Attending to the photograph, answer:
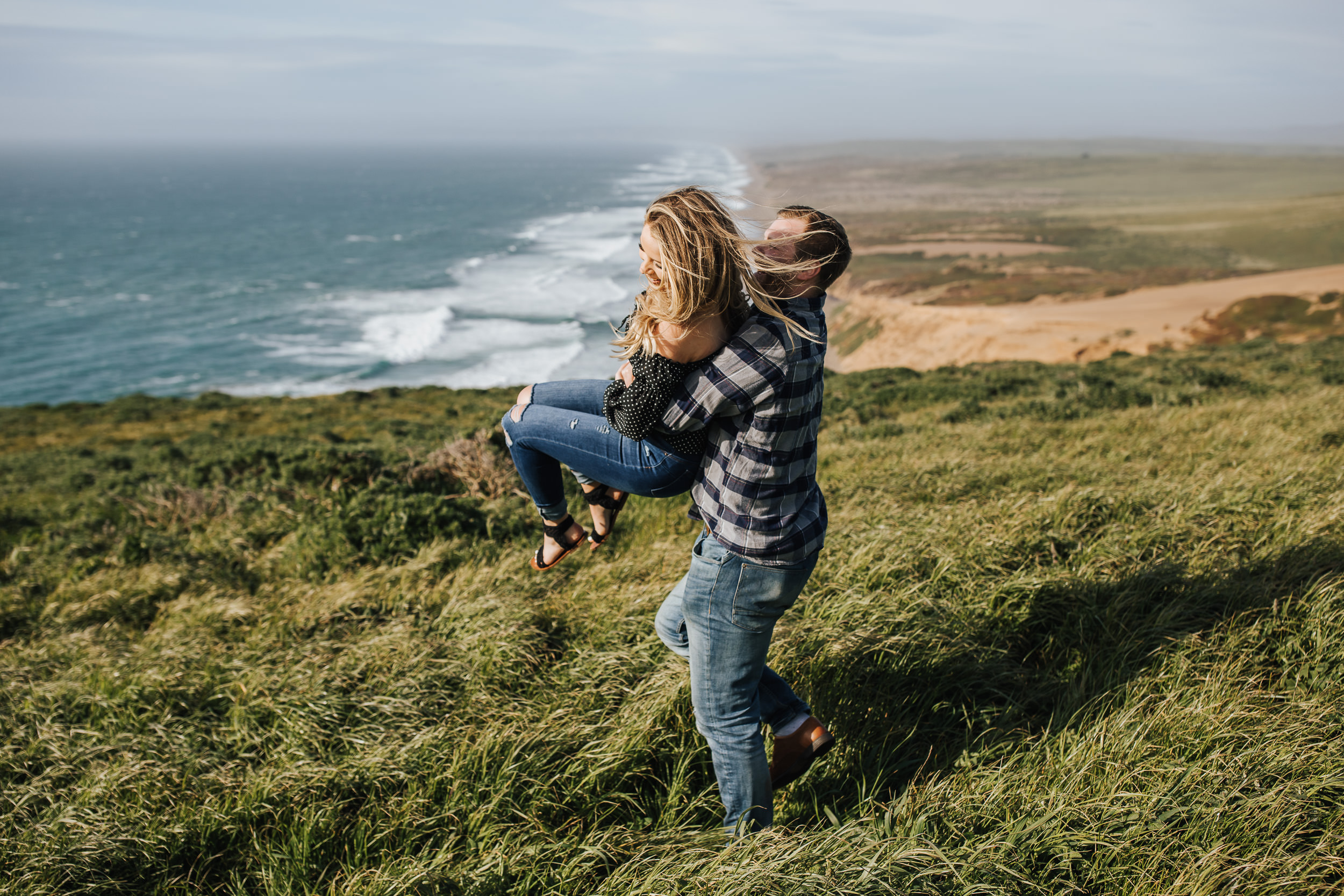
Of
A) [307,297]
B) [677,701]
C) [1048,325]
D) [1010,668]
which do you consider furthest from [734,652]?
[307,297]

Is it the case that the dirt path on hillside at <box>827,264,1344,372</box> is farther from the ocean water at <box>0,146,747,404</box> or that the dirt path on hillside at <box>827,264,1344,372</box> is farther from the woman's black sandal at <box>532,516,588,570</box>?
the woman's black sandal at <box>532,516,588,570</box>

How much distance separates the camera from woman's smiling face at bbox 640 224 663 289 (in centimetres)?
165

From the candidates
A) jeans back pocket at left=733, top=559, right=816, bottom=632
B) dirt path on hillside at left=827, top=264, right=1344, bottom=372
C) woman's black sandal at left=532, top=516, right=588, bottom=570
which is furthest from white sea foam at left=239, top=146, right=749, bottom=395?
jeans back pocket at left=733, top=559, right=816, bottom=632

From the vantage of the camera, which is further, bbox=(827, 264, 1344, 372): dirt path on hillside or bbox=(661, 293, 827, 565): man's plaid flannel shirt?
bbox=(827, 264, 1344, 372): dirt path on hillside

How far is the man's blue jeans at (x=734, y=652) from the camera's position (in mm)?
1893

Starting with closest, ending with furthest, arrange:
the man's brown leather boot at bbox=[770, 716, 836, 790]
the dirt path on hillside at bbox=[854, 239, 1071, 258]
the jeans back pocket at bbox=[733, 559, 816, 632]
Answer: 1. the jeans back pocket at bbox=[733, 559, 816, 632]
2. the man's brown leather boot at bbox=[770, 716, 836, 790]
3. the dirt path on hillside at bbox=[854, 239, 1071, 258]

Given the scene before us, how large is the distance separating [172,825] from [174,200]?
181 metres

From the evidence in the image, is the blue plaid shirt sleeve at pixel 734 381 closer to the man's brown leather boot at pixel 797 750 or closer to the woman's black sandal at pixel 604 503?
the woman's black sandal at pixel 604 503

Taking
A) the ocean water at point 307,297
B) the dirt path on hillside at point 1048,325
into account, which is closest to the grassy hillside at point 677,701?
the ocean water at point 307,297

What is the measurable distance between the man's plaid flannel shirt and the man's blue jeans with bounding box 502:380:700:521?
10 cm

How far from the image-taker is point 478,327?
48.6 metres

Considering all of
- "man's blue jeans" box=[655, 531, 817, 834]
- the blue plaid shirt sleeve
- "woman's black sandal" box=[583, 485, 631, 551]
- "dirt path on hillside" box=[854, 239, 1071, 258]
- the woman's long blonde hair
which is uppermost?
"dirt path on hillside" box=[854, 239, 1071, 258]

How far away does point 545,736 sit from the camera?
8.30 feet

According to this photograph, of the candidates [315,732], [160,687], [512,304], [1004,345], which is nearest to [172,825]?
[315,732]
